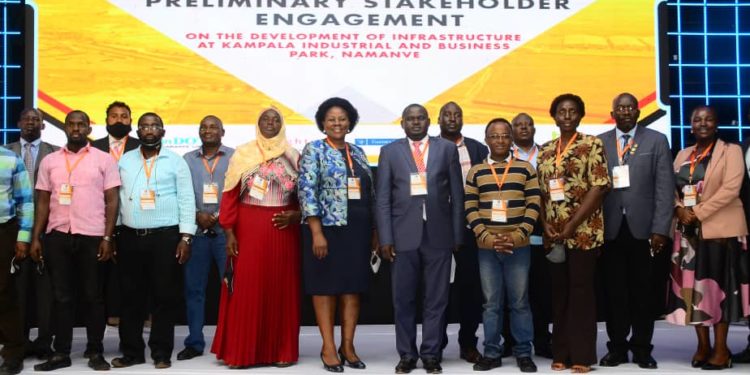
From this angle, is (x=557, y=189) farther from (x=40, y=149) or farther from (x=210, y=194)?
(x=40, y=149)

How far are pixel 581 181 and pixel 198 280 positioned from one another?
2572 mm

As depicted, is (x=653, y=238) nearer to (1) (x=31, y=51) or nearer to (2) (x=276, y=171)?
(2) (x=276, y=171)

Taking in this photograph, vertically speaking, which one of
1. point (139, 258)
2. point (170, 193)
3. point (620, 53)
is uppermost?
point (620, 53)

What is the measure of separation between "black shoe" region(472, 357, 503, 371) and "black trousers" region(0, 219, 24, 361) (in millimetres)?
2673

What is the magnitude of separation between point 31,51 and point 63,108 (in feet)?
1.69

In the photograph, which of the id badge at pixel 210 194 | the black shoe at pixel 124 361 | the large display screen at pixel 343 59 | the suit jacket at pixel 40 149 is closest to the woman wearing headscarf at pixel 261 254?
the black shoe at pixel 124 361

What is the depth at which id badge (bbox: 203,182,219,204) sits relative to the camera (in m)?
5.61

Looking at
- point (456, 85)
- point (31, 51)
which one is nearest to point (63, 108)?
point (31, 51)

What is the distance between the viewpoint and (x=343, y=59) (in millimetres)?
6773

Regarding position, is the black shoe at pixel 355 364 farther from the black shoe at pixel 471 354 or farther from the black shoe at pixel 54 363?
the black shoe at pixel 54 363

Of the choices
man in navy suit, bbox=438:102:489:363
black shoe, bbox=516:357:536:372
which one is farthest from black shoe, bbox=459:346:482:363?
black shoe, bbox=516:357:536:372

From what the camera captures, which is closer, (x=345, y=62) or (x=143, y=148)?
(x=143, y=148)

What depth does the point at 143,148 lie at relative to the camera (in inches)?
202

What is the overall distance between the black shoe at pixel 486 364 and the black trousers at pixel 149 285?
186cm
